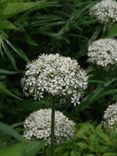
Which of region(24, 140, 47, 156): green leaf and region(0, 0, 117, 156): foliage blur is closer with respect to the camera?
region(24, 140, 47, 156): green leaf

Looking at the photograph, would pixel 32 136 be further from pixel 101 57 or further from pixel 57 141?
pixel 101 57

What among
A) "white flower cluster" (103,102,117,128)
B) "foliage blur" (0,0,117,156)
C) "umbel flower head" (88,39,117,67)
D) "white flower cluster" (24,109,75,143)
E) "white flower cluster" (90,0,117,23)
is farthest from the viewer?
"white flower cluster" (90,0,117,23)

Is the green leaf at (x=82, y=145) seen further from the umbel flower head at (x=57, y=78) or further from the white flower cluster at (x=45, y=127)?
the umbel flower head at (x=57, y=78)

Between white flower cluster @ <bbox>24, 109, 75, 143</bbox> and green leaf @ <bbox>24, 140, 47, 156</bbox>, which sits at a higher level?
white flower cluster @ <bbox>24, 109, 75, 143</bbox>

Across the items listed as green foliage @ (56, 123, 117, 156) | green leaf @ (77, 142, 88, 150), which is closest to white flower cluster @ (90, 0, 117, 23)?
green foliage @ (56, 123, 117, 156)

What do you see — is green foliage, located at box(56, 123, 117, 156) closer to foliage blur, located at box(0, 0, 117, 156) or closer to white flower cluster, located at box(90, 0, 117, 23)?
foliage blur, located at box(0, 0, 117, 156)

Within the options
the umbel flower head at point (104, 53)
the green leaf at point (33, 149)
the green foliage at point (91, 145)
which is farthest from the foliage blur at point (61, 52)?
the green leaf at point (33, 149)

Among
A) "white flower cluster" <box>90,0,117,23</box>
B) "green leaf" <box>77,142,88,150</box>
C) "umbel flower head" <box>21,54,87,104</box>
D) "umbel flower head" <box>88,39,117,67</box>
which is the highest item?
"white flower cluster" <box>90,0,117,23</box>
